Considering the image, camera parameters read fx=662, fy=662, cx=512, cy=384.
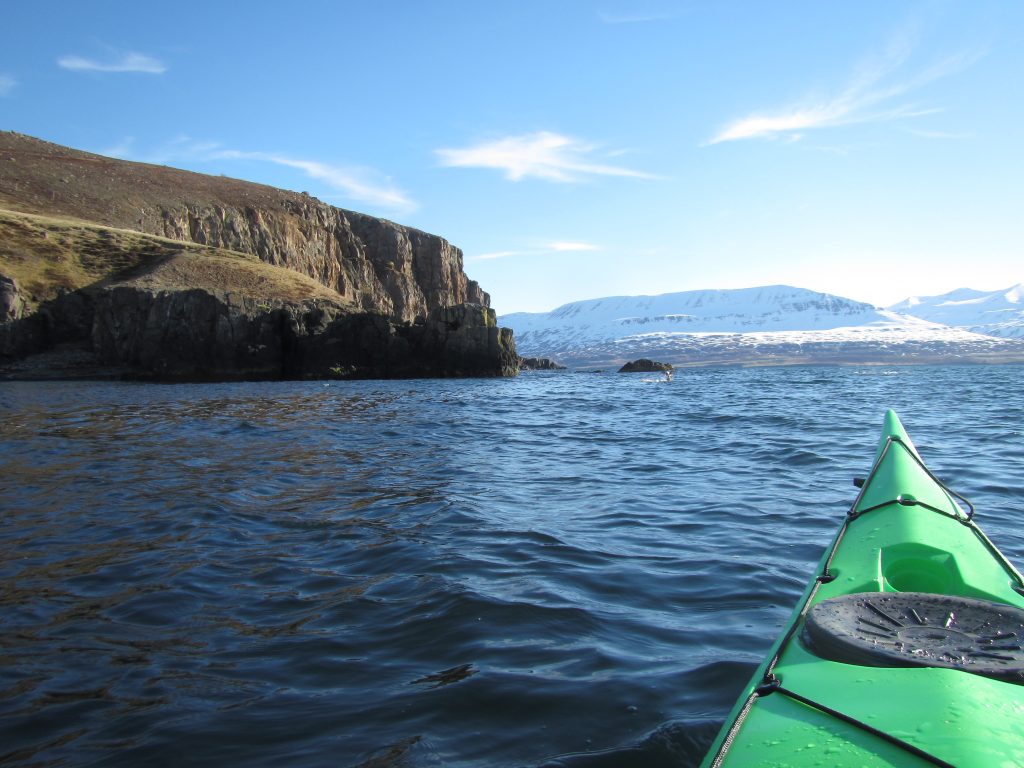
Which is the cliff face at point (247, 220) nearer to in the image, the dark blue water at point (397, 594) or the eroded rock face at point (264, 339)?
the eroded rock face at point (264, 339)

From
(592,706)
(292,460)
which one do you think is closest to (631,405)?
(292,460)

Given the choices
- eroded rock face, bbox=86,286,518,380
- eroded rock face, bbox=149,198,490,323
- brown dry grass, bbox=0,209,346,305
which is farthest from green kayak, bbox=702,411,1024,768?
eroded rock face, bbox=149,198,490,323

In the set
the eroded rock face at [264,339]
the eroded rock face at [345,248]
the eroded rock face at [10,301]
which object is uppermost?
the eroded rock face at [345,248]

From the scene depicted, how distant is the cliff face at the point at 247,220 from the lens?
61.7 meters

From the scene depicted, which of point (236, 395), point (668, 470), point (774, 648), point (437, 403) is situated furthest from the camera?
point (236, 395)

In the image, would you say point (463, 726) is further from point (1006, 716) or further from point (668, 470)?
point (668, 470)

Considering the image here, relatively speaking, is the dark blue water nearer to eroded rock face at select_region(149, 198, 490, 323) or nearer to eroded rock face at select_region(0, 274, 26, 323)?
eroded rock face at select_region(0, 274, 26, 323)

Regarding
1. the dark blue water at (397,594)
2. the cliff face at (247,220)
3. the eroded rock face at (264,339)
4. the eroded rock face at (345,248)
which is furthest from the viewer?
the eroded rock face at (345,248)

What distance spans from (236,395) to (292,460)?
17.5 m

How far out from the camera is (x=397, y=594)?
5203 mm

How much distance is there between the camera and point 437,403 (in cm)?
2516

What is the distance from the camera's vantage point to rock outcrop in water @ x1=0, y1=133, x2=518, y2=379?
135 feet

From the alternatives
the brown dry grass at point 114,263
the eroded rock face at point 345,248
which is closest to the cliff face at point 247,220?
the eroded rock face at point 345,248

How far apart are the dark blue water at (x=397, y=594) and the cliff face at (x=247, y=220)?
132ft
